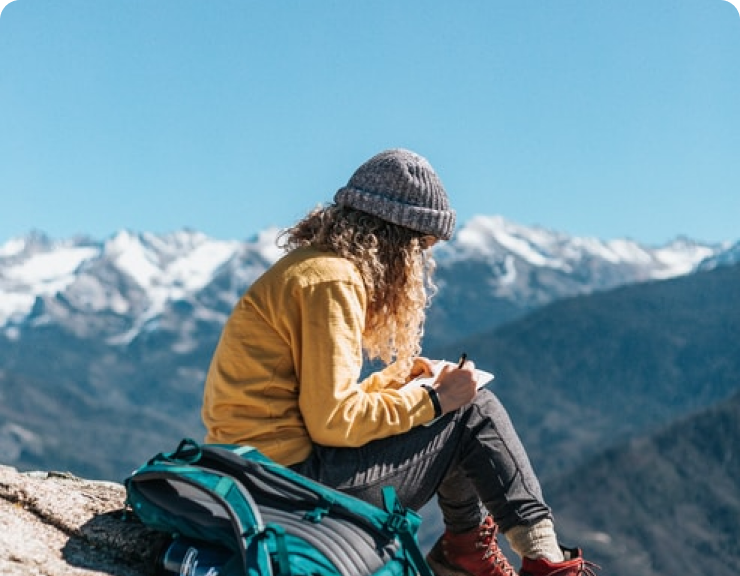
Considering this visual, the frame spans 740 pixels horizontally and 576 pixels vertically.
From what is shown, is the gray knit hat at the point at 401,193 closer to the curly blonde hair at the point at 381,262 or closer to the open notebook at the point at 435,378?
A: the curly blonde hair at the point at 381,262

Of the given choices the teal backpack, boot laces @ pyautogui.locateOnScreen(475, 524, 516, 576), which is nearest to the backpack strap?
the teal backpack

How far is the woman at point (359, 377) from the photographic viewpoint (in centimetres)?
559

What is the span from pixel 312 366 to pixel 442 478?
1216mm

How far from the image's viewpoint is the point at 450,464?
6199mm

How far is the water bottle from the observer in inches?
199

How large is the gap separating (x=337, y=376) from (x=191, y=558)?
1.13 metres

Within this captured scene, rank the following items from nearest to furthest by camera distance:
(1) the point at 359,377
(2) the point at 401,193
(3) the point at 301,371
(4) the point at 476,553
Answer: (3) the point at 301,371
(1) the point at 359,377
(2) the point at 401,193
(4) the point at 476,553

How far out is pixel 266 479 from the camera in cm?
525

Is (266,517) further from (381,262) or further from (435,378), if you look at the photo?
(381,262)

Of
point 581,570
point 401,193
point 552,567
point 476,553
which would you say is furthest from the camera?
point 476,553

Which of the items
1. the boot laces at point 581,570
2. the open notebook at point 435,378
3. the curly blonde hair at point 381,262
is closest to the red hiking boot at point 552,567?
the boot laces at point 581,570

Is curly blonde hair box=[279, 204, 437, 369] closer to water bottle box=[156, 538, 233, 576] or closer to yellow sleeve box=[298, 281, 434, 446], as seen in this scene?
yellow sleeve box=[298, 281, 434, 446]

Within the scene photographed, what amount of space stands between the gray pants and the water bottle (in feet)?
2.41

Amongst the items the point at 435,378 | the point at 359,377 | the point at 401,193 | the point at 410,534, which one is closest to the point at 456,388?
the point at 435,378
